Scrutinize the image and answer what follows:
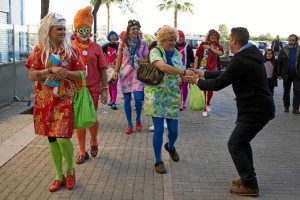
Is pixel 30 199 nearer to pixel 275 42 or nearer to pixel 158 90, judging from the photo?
pixel 158 90

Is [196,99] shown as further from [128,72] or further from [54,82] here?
[54,82]

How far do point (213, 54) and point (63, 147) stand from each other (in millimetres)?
5458

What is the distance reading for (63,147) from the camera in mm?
4434

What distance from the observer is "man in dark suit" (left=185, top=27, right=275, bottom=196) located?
4230mm

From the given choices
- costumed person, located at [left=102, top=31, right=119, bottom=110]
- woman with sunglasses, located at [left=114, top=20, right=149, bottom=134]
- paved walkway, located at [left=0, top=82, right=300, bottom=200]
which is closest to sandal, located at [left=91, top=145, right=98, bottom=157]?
paved walkway, located at [left=0, top=82, right=300, bottom=200]

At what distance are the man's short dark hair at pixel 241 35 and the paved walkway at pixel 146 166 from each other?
1.64 meters

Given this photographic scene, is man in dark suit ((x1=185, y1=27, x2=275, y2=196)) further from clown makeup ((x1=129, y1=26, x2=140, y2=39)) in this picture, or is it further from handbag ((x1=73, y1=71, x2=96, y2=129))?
clown makeup ((x1=129, y1=26, x2=140, y2=39))

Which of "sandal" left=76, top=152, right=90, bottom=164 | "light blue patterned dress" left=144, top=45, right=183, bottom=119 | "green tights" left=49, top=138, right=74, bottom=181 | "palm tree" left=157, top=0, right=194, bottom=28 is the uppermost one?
"palm tree" left=157, top=0, right=194, bottom=28

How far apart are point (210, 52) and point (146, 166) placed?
173 inches

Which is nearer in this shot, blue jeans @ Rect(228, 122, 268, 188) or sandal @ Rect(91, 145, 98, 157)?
blue jeans @ Rect(228, 122, 268, 188)

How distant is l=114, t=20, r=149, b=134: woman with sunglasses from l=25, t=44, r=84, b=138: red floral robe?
112 inches

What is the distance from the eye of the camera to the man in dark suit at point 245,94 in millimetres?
4230

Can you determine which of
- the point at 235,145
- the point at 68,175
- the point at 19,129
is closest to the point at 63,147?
the point at 68,175

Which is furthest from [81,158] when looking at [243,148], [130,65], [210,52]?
[210,52]
